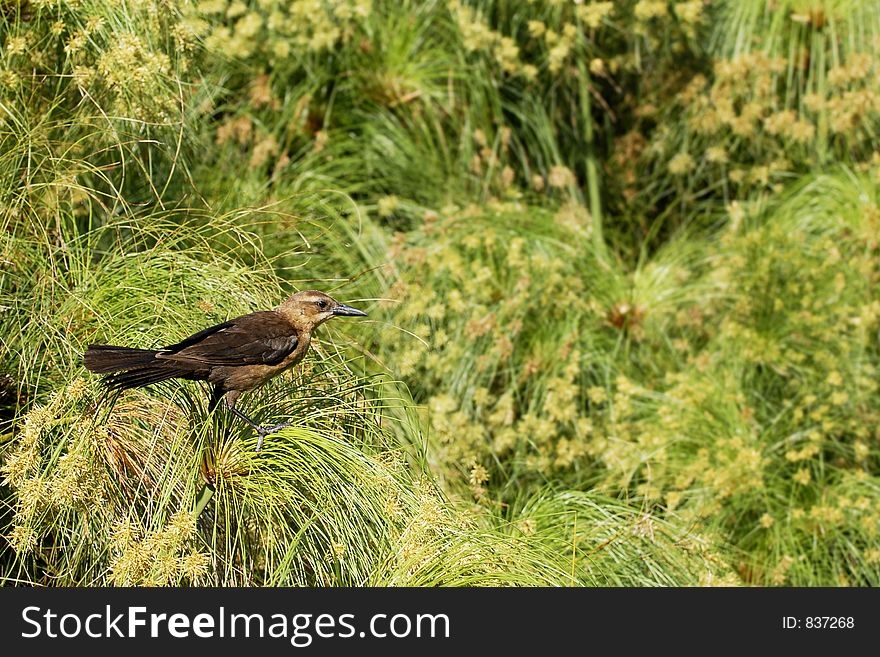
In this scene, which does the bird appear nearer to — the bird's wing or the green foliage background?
the bird's wing

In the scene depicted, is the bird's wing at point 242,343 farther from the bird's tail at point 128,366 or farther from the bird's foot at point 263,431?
the bird's foot at point 263,431

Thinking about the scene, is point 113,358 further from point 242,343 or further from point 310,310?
point 310,310

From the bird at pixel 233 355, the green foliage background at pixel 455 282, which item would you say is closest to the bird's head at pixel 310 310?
the bird at pixel 233 355

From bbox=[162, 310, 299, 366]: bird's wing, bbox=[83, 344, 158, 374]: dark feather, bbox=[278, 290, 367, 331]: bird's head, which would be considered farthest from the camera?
bbox=[278, 290, 367, 331]: bird's head

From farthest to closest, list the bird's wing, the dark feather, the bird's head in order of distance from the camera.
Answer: the bird's head < the bird's wing < the dark feather

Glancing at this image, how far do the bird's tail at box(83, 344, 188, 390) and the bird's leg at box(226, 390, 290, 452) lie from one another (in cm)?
18

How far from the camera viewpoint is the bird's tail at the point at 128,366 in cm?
285

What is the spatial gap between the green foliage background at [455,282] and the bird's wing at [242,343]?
0.58 ft

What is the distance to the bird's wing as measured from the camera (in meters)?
2.97

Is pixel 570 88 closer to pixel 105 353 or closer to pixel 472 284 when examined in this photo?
pixel 472 284

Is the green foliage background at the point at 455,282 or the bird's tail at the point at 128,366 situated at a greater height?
the bird's tail at the point at 128,366

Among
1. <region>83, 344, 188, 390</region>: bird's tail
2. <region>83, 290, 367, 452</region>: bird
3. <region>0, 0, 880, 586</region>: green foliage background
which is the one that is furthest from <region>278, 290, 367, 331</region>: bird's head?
<region>83, 344, 188, 390</region>: bird's tail

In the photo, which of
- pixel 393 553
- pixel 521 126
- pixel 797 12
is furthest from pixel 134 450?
pixel 797 12
